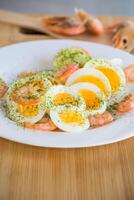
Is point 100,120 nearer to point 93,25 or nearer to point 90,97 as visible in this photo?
point 90,97

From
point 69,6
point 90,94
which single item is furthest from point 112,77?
point 69,6

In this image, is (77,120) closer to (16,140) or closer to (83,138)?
(83,138)

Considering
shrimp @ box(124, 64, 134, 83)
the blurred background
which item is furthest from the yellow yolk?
the blurred background

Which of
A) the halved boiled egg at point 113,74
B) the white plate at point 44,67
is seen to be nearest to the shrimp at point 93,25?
the white plate at point 44,67

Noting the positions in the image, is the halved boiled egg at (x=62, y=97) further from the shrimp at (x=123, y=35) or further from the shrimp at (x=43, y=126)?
the shrimp at (x=123, y=35)

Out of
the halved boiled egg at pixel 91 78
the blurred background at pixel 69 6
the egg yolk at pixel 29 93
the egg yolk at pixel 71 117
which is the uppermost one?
the blurred background at pixel 69 6

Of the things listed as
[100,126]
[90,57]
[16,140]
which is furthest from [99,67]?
[16,140]
